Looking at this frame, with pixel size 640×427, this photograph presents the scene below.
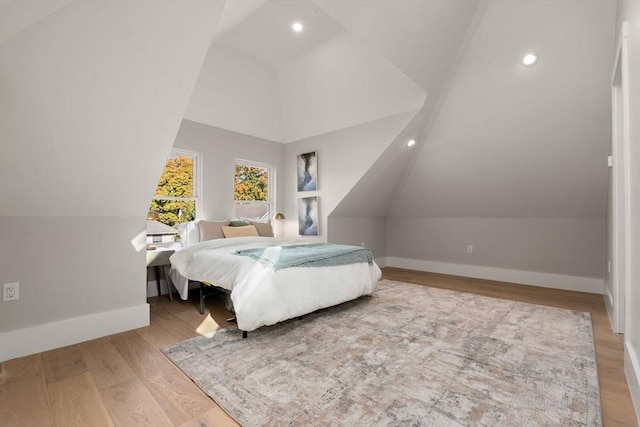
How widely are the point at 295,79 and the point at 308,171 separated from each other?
53.6 inches

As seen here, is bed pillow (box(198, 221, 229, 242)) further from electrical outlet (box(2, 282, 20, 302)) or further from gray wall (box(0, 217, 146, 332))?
electrical outlet (box(2, 282, 20, 302))

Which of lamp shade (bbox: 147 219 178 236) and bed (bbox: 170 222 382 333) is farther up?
lamp shade (bbox: 147 219 178 236)

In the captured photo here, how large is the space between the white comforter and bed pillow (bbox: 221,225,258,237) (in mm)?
547

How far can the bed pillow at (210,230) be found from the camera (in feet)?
12.3

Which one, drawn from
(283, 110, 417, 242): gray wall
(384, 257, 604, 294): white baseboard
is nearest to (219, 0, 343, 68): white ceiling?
(283, 110, 417, 242): gray wall

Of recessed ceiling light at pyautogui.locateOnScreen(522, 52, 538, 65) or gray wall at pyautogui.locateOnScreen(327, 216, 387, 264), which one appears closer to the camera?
recessed ceiling light at pyautogui.locateOnScreen(522, 52, 538, 65)

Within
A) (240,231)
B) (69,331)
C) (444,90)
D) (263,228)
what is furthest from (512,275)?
(69,331)

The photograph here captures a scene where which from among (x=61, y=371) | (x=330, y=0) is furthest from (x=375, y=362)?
(x=330, y=0)

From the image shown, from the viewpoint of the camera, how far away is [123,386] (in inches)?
67.5

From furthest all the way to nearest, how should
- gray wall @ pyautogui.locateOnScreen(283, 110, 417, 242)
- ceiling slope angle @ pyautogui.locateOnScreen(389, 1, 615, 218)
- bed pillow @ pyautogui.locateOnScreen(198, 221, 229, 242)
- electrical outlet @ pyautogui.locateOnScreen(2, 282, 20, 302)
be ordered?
gray wall @ pyautogui.locateOnScreen(283, 110, 417, 242) → bed pillow @ pyautogui.locateOnScreen(198, 221, 229, 242) → ceiling slope angle @ pyautogui.locateOnScreen(389, 1, 615, 218) → electrical outlet @ pyautogui.locateOnScreen(2, 282, 20, 302)

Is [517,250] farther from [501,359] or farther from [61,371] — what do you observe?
[61,371]

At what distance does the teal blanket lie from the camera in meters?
2.54

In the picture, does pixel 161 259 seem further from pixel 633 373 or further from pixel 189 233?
Answer: pixel 633 373

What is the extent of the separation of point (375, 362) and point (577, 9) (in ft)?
11.2
